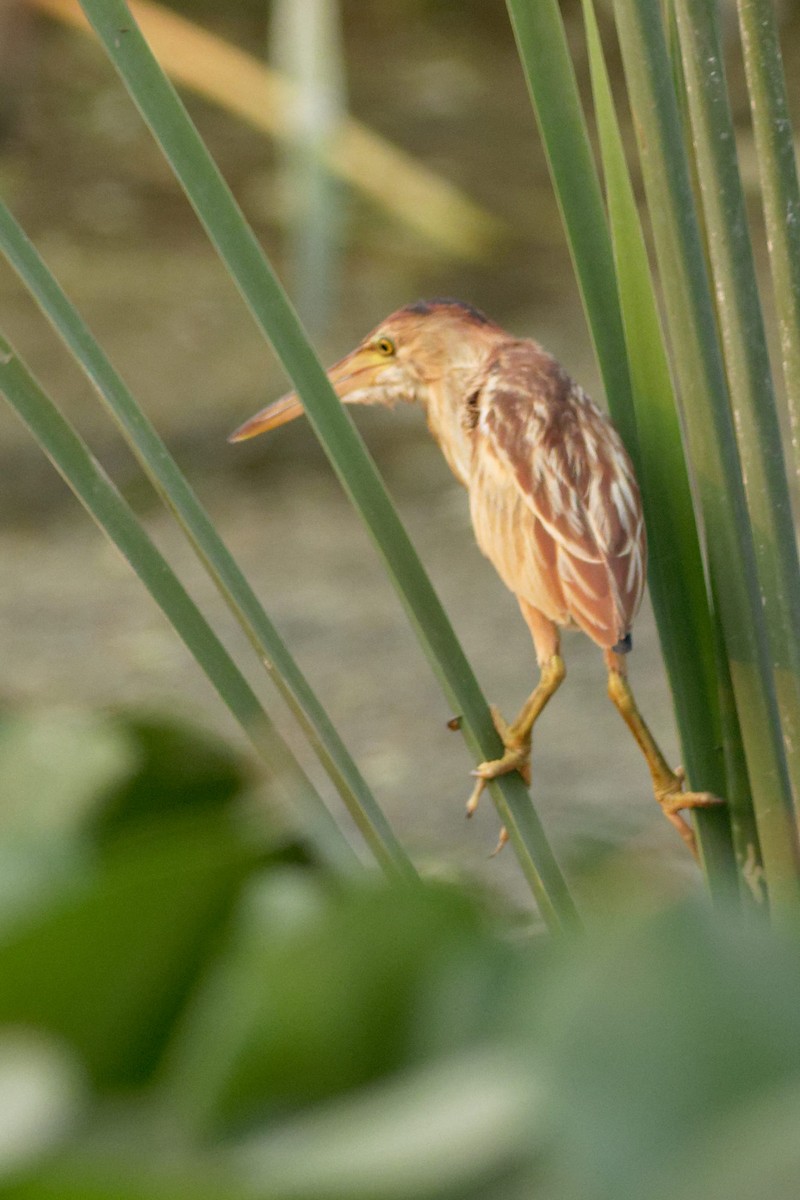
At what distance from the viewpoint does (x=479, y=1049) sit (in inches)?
15.1

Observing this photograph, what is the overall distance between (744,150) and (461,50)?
96 cm

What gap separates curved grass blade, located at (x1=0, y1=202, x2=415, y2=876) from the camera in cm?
59

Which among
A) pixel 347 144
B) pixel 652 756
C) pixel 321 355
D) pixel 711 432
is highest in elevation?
pixel 711 432

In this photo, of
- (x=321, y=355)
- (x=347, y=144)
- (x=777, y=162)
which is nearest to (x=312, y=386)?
(x=777, y=162)

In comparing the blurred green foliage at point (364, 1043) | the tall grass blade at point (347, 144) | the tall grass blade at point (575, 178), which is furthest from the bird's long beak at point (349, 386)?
the tall grass blade at point (347, 144)

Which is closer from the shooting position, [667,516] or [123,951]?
[123,951]

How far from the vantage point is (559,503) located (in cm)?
69

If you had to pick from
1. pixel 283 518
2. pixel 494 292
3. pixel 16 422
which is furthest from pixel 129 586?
pixel 494 292

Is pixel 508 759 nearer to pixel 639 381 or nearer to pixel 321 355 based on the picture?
pixel 639 381

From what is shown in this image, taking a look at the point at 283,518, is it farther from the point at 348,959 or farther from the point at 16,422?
the point at 348,959

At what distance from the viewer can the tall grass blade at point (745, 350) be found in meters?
0.56

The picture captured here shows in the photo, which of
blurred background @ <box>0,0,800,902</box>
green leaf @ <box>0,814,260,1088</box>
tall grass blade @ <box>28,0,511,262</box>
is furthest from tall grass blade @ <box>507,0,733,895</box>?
tall grass blade @ <box>28,0,511,262</box>

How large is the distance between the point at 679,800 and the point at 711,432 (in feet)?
0.44

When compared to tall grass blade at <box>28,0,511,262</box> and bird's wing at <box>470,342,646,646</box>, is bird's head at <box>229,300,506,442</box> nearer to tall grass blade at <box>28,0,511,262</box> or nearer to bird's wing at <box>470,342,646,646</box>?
bird's wing at <box>470,342,646,646</box>
